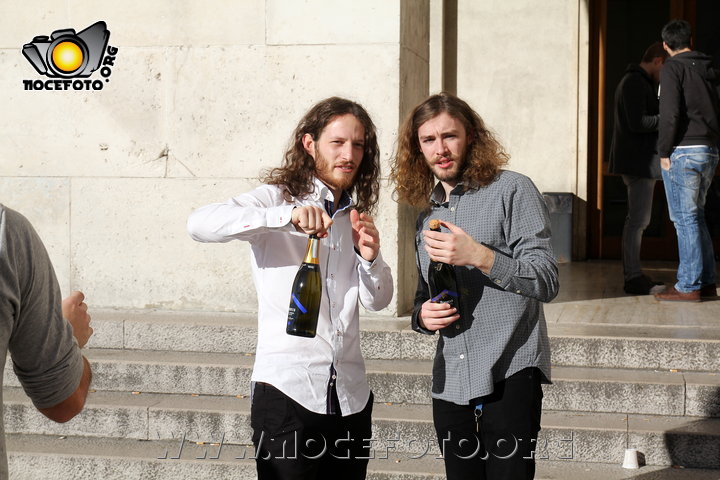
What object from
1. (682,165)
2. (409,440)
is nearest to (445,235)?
(409,440)

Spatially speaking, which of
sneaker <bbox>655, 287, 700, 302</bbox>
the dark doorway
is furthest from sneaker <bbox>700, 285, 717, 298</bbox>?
the dark doorway

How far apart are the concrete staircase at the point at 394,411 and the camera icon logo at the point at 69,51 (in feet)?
6.77

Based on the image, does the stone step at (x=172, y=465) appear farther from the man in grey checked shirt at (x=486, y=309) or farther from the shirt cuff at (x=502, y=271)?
the shirt cuff at (x=502, y=271)

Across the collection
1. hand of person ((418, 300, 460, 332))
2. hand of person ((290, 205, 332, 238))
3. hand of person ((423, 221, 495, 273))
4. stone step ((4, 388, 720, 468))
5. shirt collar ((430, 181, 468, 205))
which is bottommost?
stone step ((4, 388, 720, 468))

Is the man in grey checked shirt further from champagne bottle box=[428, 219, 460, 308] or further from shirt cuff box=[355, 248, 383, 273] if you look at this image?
shirt cuff box=[355, 248, 383, 273]

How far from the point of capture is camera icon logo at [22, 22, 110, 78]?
6.81 metres

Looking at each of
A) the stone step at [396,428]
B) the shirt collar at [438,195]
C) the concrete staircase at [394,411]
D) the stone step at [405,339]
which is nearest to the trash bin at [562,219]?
the stone step at [405,339]

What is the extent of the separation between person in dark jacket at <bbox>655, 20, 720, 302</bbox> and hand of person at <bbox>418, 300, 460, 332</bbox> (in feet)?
14.4

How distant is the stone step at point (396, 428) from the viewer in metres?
4.82

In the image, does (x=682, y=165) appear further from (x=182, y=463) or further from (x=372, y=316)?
(x=182, y=463)

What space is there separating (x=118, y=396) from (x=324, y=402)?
2966 mm

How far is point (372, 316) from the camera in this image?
6.50 m

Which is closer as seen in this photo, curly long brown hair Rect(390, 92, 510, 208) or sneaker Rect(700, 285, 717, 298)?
curly long brown hair Rect(390, 92, 510, 208)

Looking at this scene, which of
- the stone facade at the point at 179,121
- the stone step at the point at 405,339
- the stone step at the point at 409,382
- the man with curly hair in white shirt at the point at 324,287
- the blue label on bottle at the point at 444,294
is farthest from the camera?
the stone facade at the point at 179,121
